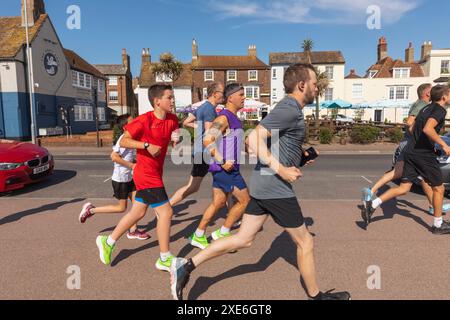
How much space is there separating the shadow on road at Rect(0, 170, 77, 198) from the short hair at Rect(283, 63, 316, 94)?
659 cm

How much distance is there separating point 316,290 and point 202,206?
3511mm

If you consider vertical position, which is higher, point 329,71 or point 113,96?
point 329,71

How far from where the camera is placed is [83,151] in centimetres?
1664

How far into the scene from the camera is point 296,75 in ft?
8.77


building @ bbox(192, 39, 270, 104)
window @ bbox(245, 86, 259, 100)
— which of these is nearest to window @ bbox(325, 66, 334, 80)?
building @ bbox(192, 39, 270, 104)

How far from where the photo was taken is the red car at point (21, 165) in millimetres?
6759

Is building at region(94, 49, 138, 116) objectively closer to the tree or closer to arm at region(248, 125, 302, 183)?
the tree

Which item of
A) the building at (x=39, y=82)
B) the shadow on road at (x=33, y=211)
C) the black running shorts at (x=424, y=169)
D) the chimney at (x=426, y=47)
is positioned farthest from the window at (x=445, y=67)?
the shadow on road at (x=33, y=211)

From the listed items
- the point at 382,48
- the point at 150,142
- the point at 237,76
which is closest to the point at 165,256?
the point at 150,142

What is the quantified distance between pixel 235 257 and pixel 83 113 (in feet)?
101

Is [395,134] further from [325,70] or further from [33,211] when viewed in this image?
[325,70]

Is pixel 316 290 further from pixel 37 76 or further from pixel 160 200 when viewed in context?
pixel 37 76

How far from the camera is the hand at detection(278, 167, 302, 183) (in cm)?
250

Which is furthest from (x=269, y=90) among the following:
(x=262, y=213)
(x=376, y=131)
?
(x=262, y=213)
